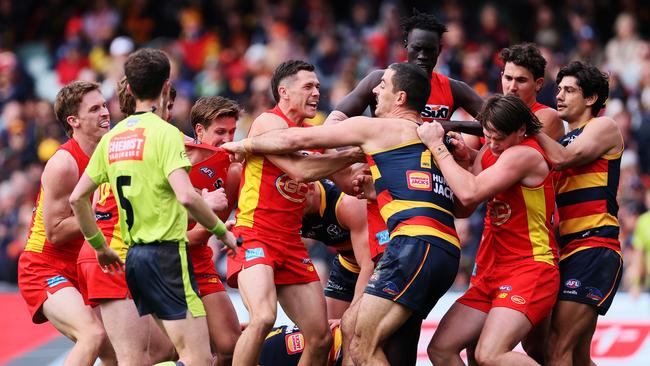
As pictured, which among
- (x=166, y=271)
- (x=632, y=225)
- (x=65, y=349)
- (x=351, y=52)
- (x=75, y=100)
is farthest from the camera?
(x=351, y=52)

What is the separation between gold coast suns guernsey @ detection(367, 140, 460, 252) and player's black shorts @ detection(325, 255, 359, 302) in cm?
203

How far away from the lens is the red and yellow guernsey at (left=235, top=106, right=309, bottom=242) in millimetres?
8750

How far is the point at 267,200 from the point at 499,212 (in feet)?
6.01

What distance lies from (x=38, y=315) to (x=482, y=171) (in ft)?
12.5

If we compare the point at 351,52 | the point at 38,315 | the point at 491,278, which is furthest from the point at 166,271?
the point at 351,52

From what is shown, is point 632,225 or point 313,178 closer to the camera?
point 313,178

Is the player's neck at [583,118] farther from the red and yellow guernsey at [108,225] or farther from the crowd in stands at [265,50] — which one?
the crowd in stands at [265,50]

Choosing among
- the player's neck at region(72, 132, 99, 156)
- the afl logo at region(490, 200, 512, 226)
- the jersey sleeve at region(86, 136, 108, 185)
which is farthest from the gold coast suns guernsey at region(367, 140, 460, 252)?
the player's neck at region(72, 132, 99, 156)

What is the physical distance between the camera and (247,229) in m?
8.71

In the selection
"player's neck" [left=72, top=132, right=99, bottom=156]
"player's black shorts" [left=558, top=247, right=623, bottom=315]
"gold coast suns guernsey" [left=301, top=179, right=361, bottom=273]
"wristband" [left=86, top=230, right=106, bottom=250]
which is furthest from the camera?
"gold coast suns guernsey" [left=301, top=179, right=361, bottom=273]

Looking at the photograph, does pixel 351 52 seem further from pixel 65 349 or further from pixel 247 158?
pixel 247 158

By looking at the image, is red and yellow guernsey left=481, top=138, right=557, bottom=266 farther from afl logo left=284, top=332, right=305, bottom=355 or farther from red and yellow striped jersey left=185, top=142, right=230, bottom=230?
red and yellow striped jersey left=185, top=142, right=230, bottom=230

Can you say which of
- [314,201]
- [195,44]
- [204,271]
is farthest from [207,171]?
[195,44]

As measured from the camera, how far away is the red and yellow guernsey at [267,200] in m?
8.75
